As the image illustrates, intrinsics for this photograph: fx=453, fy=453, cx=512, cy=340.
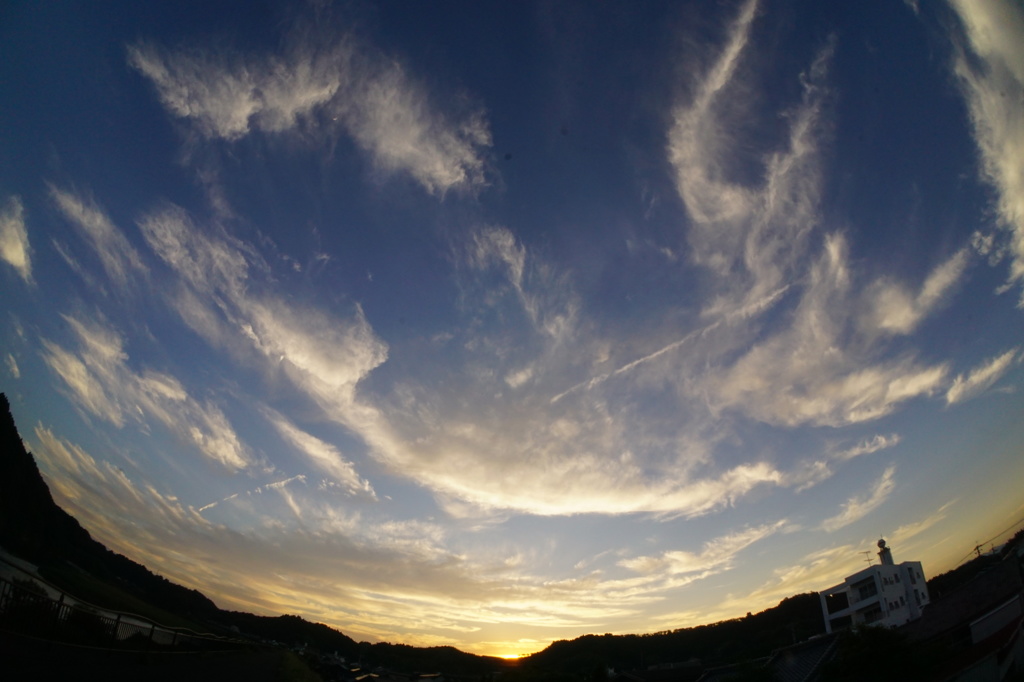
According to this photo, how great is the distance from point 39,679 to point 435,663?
161827mm

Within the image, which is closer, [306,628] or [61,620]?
[61,620]

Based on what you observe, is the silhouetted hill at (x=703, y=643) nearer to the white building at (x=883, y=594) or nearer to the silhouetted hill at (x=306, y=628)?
the silhouetted hill at (x=306, y=628)

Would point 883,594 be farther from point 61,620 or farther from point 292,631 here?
point 292,631

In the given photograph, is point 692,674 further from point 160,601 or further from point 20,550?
point 160,601

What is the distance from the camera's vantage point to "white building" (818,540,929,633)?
49688 millimetres

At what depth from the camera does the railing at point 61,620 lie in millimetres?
15164

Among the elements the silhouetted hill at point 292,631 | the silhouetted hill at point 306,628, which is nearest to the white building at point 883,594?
the silhouetted hill at point 306,628

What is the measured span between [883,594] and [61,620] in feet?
Result: 226

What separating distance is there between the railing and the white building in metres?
62.4

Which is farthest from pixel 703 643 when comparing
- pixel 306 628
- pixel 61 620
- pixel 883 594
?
pixel 306 628

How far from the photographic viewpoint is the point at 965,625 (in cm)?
2567

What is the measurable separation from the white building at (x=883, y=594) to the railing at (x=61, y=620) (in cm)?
6243

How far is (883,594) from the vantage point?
164 feet

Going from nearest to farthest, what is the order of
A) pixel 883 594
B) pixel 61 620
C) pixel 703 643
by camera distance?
1. pixel 61 620
2. pixel 883 594
3. pixel 703 643
